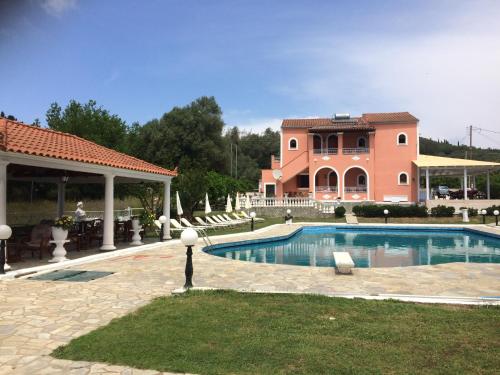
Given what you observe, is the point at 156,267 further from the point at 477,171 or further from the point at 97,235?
the point at 477,171

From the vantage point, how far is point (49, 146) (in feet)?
33.8

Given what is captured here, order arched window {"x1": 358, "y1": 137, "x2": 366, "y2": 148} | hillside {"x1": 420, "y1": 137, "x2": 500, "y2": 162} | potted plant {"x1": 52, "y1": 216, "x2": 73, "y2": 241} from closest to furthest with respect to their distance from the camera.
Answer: potted plant {"x1": 52, "y1": 216, "x2": 73, "y2": 241} → arched window {"x1": 358, "y1": 137, "x2": 366, "y2": 148} → hillside {"x1": 420, "y1": 137, "x2": 500, "y2": 162}

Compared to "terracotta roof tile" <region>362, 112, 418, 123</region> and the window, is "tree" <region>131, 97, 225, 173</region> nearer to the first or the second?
the window

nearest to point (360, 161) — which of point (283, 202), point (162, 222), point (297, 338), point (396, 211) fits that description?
point (396, 211)

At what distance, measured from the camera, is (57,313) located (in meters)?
5.66

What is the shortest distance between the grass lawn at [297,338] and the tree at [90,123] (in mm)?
31237

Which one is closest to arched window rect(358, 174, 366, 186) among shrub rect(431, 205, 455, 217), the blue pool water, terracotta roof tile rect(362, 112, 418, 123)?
terracotta roof tile rect(362, 112, 418, 123)

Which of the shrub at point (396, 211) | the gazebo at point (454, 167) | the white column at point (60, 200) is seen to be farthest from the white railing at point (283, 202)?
the white column at point (60, 200)

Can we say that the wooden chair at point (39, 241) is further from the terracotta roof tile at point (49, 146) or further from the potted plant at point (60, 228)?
the terracotta roof tile at point (49, 146)

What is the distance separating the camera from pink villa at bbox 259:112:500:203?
3441 cm

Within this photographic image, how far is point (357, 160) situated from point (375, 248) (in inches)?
779

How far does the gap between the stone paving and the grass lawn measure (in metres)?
0.32

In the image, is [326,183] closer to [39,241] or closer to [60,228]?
[39,241]

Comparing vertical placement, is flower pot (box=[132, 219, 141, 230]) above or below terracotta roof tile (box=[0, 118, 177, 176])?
below
